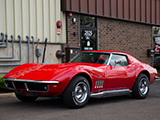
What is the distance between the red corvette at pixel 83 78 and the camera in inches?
207

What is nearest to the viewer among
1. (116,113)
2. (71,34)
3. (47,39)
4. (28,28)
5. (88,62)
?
(116,113)

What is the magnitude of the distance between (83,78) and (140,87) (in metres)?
2.32

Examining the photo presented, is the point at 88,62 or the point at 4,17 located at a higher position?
the point at 4,17

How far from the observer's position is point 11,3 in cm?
1070

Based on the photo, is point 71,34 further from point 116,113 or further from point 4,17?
point 116,113

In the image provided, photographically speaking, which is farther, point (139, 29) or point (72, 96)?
point (139, 29)

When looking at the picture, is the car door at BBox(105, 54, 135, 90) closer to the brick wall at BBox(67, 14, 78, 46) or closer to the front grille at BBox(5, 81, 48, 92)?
the front grille at BBox(5, 81, 48, 92)

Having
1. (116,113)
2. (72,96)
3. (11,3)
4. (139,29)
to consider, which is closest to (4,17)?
(11,3)

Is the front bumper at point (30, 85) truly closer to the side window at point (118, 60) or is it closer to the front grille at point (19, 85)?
the front grille at point (19, 85)

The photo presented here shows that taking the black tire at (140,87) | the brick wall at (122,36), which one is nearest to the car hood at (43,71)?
the black tire at (140,87)

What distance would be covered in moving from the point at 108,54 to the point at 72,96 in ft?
6.23

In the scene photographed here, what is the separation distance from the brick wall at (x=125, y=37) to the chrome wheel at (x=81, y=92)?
8982mm

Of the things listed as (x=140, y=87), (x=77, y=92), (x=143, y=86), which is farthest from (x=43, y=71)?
(x=143, y=86)

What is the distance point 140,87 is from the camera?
7.20 m
